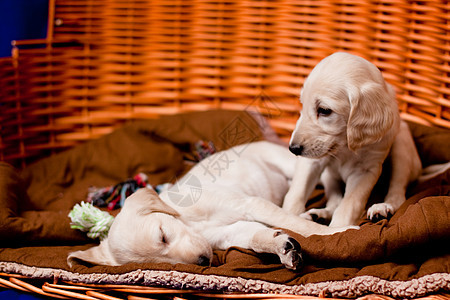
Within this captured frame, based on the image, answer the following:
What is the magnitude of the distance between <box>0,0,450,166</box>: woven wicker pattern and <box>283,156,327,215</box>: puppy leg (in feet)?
3.05

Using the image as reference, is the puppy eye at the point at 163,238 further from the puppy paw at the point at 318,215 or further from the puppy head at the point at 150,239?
the puppy paw at the point at 318,215

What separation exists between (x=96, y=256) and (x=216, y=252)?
0.56m

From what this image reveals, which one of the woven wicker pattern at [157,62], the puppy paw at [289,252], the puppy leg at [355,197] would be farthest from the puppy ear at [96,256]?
the woven wicker pattern at [157,62]

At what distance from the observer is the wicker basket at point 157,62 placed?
10.7ft

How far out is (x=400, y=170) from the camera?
7.84 ft

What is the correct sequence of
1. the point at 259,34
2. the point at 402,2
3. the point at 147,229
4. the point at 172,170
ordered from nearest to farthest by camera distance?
the point at 147,229
the point at 402,2
the point at 172,170
the point at 259,34

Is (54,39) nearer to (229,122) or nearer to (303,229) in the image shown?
(229,122)

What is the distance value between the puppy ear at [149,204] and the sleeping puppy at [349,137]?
2.07ft

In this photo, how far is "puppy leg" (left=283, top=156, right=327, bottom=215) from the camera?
236cm

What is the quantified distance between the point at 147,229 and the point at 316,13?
2.02 metres

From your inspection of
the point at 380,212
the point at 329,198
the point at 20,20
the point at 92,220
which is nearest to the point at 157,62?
the point at 20,20

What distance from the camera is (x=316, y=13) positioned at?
3.21m

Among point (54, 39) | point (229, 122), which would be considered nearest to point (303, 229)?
point (229, 122)

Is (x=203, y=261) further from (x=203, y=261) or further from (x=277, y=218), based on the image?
(x=277, y=218)
